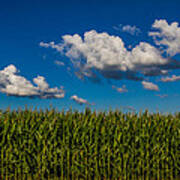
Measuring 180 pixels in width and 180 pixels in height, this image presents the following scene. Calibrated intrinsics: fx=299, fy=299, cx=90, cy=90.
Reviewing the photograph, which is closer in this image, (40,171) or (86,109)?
(40,171)

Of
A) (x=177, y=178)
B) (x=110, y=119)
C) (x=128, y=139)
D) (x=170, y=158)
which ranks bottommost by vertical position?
(x=177, y=178)

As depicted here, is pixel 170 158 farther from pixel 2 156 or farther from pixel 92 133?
pixel 2 156

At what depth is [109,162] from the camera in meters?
14.7

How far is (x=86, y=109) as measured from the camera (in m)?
15.8

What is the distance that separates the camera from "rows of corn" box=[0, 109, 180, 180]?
1453 centimetres

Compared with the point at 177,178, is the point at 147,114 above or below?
above

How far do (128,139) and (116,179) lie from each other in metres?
2.04

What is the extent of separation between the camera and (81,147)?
48.0 feet

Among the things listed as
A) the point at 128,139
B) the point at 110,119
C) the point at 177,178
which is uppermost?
the point at 110,119

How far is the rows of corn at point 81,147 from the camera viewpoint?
14.5 metres

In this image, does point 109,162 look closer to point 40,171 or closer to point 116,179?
point 116,179

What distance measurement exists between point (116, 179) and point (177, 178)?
11.0 ft

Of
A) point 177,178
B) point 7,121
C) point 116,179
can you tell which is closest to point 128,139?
point 116,179

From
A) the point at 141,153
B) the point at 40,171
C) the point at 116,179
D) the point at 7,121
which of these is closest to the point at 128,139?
the point at 141,153
